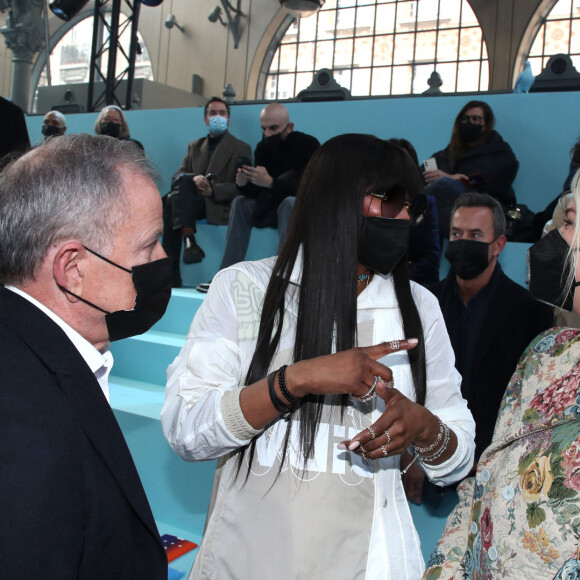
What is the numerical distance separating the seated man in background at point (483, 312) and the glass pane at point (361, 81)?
12555mm

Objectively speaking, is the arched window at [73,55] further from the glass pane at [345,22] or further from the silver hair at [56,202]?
the silver hair at [56,202]

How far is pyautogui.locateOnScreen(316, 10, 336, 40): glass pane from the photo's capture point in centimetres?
1476

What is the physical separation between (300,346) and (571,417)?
0.50 m

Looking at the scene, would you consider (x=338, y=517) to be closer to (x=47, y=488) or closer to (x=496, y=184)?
(x=47, y=488)

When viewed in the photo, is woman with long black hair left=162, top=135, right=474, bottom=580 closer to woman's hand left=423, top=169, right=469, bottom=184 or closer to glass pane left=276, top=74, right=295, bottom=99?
woman's hand left=423, top=169, right=469, bottom=184

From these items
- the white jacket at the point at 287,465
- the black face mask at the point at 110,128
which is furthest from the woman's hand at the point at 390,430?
the black face mask at the point at 110,128

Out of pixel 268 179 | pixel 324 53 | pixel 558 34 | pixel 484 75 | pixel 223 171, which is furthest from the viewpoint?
pixel 324 53

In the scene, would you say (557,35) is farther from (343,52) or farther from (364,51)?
(343,52)

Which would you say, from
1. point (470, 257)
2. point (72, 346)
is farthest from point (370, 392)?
point (470, 257)

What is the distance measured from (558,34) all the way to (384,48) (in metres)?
3.82

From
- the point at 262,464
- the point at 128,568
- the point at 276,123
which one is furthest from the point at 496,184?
the point at 128,568

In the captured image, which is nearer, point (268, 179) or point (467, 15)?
point (268, 179)

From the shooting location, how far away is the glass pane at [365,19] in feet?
47.2

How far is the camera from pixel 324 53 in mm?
14867
